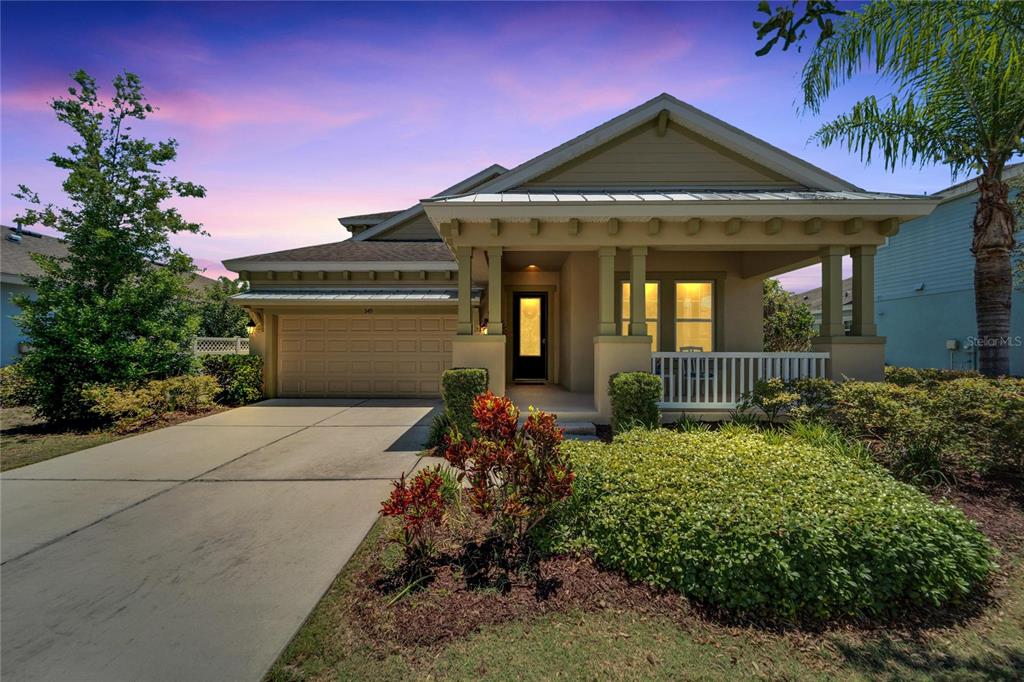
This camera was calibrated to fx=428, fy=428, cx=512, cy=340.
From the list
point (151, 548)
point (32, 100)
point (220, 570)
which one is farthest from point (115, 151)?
point (220, 570)

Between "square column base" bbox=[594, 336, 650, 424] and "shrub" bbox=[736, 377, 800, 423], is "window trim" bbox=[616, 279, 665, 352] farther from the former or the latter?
"shrub" bbox=[736, 377, 800, 423]

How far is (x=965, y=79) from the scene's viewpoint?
6988 millimetres

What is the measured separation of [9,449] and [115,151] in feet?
20.1

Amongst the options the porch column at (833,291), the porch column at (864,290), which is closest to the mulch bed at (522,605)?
the porch column at (833,291)

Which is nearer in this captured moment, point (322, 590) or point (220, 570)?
point (322, 590)

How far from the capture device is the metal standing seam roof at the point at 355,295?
434 inches

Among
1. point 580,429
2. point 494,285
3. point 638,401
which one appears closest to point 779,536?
point 638,401

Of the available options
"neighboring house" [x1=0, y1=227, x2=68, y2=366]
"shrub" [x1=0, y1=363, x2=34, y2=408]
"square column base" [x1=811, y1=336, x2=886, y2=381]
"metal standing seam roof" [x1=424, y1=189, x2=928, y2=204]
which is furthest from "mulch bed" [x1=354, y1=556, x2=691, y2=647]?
"neighboring house" [x1=0, y1=227, x2=68, y2=366]

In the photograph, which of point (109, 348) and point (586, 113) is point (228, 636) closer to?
point (109, 348)

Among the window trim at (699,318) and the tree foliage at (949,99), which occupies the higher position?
the tree foliage at (949,99)

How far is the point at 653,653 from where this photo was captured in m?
2.34

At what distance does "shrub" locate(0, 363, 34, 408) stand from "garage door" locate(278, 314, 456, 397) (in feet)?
15.0

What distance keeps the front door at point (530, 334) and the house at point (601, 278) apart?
4 centimetres

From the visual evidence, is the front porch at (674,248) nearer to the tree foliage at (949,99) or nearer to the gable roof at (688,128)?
the gable roof at (688,128)
